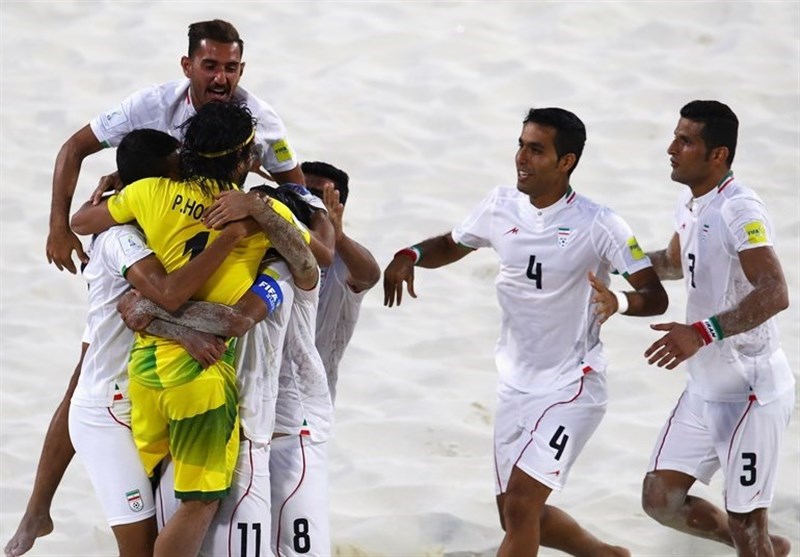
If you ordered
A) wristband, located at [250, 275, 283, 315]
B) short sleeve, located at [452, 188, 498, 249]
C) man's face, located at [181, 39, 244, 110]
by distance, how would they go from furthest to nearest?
short sleeve, located at [452, 188, 498, 249]
man's face, located at [181, 39, 244, 110]
wristband, located at [250, 275, 283, 315]

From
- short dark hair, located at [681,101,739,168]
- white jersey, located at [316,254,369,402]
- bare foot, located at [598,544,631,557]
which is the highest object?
short dark hair, located at [681,101,739,168]

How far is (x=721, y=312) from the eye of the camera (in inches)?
204

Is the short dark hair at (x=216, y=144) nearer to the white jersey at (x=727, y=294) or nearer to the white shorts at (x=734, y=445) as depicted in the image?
the white jersey at (x=727, y=294)

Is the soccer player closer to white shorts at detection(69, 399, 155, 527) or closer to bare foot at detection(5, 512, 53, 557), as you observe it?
white shorts at detection(69, 399, 155, 527)

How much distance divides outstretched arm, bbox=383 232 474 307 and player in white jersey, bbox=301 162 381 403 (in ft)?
0.61

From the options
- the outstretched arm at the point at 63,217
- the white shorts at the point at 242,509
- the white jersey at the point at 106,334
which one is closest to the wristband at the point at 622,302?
the white shorts at the point at 242,509

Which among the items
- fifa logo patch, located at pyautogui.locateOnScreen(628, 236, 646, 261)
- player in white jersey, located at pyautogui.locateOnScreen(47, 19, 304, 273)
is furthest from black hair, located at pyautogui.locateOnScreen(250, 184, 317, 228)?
fifa logo patch, located at pyautogui.locateOnScreen(628, 236, 646, 261)

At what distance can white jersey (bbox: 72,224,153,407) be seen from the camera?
454 centimetres

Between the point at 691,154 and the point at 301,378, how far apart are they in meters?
1.67

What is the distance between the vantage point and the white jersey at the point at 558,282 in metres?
5.34

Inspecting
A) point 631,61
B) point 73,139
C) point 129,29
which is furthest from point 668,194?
point 73,139

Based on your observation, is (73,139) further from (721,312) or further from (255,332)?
(721,312)

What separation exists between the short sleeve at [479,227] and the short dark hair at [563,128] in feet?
1.19

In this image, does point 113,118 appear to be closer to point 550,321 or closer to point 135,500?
point 135,500
